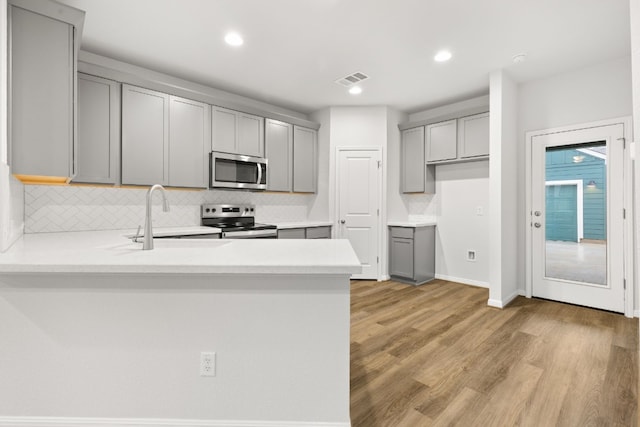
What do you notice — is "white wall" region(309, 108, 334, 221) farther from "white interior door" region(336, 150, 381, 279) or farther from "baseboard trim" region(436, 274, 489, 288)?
"baseboard trim" region(436, 274, 489, 288)

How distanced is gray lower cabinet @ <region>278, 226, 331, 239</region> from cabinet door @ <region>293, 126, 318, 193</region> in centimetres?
68

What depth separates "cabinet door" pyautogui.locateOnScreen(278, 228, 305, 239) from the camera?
4.14 m

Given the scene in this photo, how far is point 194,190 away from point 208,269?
270 cm

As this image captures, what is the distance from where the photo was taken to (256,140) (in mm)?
4133

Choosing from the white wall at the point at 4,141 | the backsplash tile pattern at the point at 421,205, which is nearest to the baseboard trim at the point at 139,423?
the white wall at the point at 4,141

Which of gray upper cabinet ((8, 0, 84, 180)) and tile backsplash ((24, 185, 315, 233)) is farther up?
gray upper cabinet ((8, 0, 84, 180))

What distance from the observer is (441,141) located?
14.7ft

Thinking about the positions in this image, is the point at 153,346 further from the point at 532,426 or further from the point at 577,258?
the point at 577,258

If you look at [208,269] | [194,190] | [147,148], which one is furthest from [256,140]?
[208,269]

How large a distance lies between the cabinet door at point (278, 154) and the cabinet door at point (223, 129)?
0.51 meters

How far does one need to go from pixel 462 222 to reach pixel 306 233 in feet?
7.86

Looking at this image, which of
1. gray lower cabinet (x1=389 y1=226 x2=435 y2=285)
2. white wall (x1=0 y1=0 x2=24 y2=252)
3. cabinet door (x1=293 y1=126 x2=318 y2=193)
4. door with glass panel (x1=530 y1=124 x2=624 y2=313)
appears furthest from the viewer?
cabinet door (x1=293 y1=126 x2=318 y2=193)

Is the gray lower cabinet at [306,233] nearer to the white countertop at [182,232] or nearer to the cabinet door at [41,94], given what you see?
the white countertop at [182,232]

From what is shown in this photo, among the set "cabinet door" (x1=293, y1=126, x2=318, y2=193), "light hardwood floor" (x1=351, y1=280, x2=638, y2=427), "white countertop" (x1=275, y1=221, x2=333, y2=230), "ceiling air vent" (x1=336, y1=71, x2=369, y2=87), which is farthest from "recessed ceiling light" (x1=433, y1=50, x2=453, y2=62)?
"light hardwood floor" (x1=351, y1=280, x2=638, y2=427)
